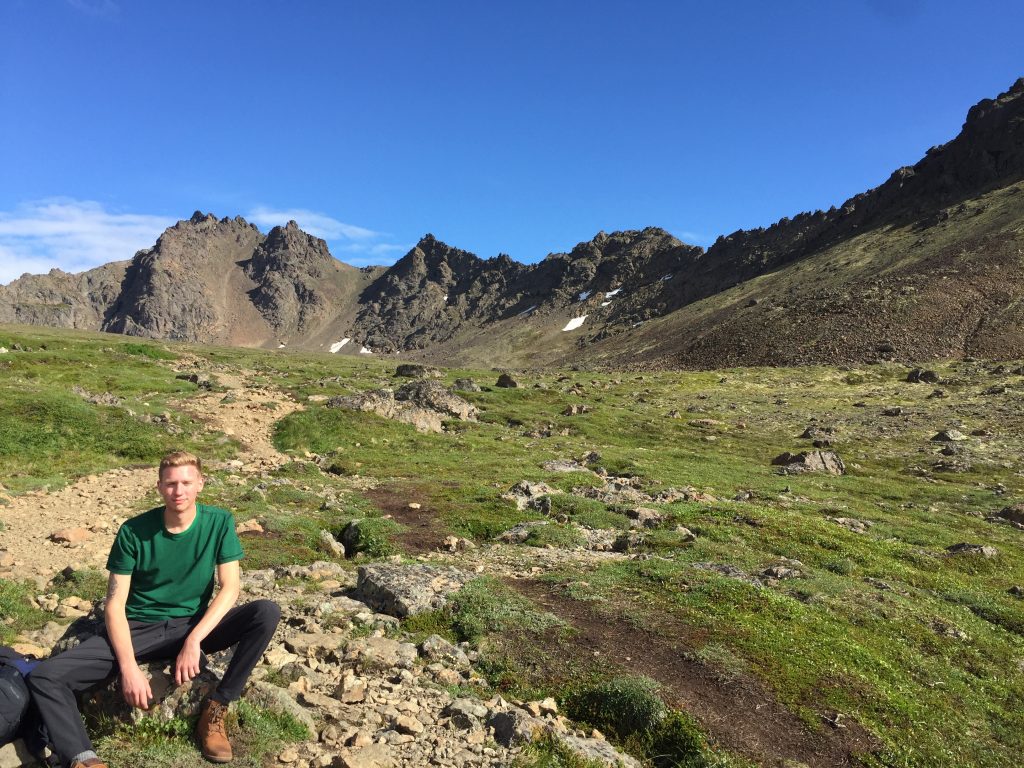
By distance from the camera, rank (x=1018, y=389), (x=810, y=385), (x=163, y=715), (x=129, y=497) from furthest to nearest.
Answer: (x=810, y=385), (x=1018, y=389), (x=129, y=497), (x=163, y=715)

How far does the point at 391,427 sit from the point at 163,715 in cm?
3805

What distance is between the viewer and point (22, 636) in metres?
10.3

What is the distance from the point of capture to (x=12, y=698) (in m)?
6.18

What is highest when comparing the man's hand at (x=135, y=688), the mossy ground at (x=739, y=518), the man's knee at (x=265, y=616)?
the man's knee at (x=265, y=616)

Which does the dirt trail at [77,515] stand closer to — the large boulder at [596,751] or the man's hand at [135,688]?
the man's hand at [135,688]

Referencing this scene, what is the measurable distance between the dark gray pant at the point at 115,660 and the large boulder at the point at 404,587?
230 inches

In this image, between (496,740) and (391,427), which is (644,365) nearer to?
(391,427)

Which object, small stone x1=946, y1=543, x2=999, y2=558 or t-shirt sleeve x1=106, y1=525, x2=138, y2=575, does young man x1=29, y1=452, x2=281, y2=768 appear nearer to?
t-shirt sleeve x1=106, y1=525, x2=138, y2=575

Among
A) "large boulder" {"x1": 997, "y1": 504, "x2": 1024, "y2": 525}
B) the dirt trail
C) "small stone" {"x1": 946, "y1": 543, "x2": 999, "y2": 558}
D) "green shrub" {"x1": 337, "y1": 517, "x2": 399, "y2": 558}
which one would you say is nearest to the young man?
the dirt trail

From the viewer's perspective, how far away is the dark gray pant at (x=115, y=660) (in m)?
6.13

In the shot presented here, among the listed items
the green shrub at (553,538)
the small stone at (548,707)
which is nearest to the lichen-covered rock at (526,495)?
the green shrub at (553,538)

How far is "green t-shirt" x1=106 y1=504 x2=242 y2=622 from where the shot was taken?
7.34m

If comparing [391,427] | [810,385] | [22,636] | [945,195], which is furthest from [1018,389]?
[945,195]

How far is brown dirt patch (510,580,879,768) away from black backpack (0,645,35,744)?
845cm
